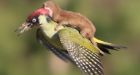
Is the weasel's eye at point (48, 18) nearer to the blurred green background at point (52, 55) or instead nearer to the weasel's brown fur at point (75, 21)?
the weasel's brown fur at point (75, 21)

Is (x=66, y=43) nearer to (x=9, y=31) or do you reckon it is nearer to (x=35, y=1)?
(x=9, y=31)

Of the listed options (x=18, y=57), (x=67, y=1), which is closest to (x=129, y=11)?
(x=67, y=1)

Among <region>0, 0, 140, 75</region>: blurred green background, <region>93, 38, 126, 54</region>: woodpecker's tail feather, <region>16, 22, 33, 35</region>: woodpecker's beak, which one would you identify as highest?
<region>16, 22, 33, 35</region>: woodpecker's beak

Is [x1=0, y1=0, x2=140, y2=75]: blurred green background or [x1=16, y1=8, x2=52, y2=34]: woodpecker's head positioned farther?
[x1=0, y1=0, x2=140, y2=75]: blurred green background

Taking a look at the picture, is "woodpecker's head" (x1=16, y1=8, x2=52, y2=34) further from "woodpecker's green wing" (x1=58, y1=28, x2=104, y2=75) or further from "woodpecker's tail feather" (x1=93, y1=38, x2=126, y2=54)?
"woodpecker's tail feather" (x1=93, y1=38, x2=126, y2=54)

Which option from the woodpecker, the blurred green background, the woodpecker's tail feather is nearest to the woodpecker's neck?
the woodpecker

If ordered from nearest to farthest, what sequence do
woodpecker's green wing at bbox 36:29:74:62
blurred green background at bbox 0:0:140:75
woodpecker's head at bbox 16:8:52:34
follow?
1. woodpecker's head at bbox 16:8:52:34
2. woodpecker's green wing at bbox 36:29:74:62
3. blurred green background at bbox 0:0:140:75

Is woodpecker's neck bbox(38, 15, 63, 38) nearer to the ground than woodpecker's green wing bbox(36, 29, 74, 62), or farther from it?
farther from it

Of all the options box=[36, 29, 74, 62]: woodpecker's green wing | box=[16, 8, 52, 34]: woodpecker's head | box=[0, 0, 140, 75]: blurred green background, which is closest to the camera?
box=[16, 8, 52, 34]: woodpecker's head

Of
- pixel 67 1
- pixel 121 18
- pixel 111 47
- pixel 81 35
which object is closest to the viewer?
pixel 81 35
